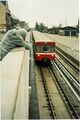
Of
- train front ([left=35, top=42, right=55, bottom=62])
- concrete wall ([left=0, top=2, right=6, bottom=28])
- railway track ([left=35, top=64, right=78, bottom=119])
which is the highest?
concrete wall ([left=0, top=2, right=6, bottom=28])

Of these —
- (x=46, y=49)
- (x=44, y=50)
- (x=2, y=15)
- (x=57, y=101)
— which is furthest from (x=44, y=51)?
(x=2, y=15)

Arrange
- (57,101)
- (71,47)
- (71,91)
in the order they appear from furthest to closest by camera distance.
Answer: (71,47) < (71,91) < (57,101)

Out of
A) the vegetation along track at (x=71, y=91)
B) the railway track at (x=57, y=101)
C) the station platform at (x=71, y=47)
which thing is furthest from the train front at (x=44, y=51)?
the railway track at (x=57, y=101)

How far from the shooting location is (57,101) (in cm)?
1321

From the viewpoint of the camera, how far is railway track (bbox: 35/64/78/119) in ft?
35.5

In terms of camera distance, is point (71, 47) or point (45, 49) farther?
point (71, 47)

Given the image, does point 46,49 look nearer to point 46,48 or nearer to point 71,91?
point 46,48

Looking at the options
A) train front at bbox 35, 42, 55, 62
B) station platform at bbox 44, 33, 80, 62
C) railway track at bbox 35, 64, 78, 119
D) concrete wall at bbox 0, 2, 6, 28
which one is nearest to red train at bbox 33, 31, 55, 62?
train front at bbox 35, 42, 55, 62

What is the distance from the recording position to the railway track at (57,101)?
426 inches

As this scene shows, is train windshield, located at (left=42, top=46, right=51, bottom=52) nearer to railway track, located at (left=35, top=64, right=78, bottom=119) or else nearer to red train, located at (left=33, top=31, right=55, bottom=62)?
red train, located at (left=33, top=31, right=55, bottom=62)

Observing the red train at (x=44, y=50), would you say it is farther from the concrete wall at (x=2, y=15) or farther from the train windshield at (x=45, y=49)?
the concrete wall at (x=2, y=15)

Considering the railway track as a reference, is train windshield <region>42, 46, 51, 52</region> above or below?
above

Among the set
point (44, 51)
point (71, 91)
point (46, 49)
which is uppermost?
point (46, 49)

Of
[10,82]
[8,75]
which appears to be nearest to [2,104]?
[10,82]
